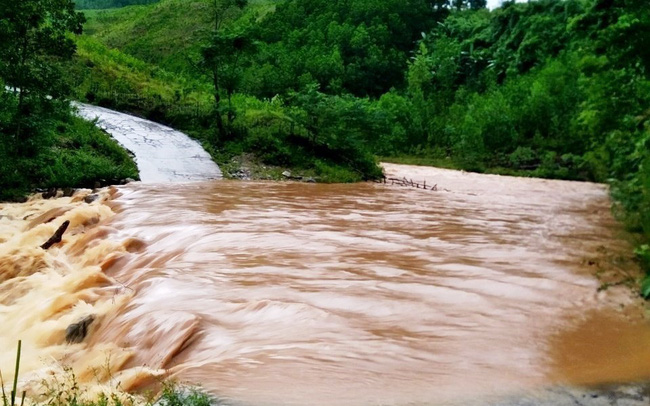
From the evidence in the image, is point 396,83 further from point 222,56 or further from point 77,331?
point 77,331

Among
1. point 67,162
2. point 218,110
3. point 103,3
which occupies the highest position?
point 103,3

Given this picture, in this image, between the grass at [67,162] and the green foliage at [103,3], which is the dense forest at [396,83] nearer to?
the grass at [67,162]

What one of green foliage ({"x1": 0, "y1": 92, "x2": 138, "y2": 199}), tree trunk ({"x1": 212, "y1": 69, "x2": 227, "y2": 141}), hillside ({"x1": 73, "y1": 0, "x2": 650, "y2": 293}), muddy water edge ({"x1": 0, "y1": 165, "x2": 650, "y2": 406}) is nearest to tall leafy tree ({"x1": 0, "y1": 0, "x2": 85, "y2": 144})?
green foliage ({"x1": 0, "y1": 92, "x2": 138, "y2": 199})

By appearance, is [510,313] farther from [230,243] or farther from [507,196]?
[507,196]

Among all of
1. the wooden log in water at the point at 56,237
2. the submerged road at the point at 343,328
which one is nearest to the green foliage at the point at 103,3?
the submerged road at the point at 343,328

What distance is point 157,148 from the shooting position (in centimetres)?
2180

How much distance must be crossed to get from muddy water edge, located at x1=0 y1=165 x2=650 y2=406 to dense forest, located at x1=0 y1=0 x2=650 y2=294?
1.75 metres

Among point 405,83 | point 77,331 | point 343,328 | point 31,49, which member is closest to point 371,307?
point 343,328

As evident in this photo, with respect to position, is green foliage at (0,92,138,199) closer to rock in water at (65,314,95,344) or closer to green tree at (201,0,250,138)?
green tree at (201,0,250,138)

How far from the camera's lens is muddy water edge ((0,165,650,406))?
15.4 feet

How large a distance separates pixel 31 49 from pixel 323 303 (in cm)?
1327

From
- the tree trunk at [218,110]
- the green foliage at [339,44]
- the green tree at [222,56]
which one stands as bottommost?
the tree trunk at [218,110]

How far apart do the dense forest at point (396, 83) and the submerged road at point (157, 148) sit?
1057mm

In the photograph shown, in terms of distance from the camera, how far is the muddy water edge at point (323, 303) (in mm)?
4695
